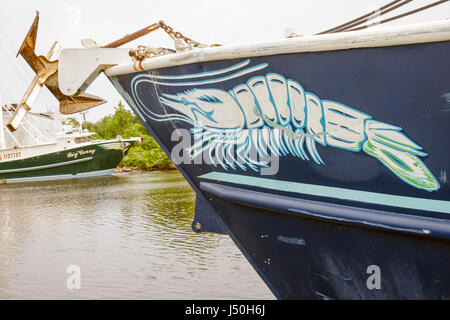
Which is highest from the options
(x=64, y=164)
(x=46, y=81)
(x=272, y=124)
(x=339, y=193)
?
(x=46, y=81)

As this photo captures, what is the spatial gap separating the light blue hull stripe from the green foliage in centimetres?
2682

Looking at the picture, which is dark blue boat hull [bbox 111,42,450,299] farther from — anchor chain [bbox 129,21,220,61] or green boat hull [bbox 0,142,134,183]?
green boat hull [bbox 0,142,134,183]

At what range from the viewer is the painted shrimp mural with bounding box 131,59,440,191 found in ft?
7.48

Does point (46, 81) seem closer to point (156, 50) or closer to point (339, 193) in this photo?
point (156, 50)

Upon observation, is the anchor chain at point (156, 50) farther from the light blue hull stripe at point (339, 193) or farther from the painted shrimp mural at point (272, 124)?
the light blue hull stripe at point (339, 193)

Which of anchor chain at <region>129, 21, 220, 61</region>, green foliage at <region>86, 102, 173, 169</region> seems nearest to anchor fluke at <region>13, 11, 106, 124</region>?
anchor chain at <region>129, 21, 220, 61</region>

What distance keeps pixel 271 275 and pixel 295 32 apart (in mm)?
1845

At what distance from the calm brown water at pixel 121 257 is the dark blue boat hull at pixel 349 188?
7.56 ft

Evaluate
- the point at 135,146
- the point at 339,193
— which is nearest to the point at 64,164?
the point at 135,146

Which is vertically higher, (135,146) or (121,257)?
(135,146)

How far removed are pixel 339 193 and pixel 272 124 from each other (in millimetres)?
597

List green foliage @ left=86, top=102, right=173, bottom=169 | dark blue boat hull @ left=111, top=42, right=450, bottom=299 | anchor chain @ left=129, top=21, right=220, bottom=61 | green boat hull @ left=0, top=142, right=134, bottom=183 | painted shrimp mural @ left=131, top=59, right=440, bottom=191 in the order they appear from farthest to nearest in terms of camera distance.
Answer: green foliage @ left=86, top=102, right=173, bottom=169 → green boat hull @ left=0, top=142, right=134, bottom=183 → anchor chain @ left=129, top=21, right=220, bottom=61 → painted shrimp mural @ left=131, top=59, right=440, bottom=191 → dark blue boat hull @ left=111, top=42, right=450, bottom=299

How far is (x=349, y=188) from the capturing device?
98.7 inches

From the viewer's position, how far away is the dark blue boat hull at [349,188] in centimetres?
217
